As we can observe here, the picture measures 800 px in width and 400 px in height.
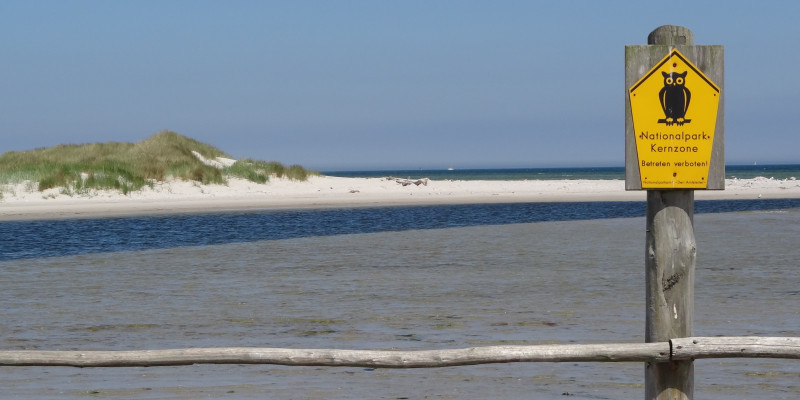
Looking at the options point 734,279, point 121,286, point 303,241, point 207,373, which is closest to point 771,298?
point 734,279

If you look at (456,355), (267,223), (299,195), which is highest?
(299,195)

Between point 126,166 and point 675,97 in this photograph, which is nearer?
point 675,97

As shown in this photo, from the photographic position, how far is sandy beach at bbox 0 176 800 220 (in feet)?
127

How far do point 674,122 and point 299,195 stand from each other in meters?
42.5

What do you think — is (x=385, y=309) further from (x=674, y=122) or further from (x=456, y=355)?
(x=674, y=122)

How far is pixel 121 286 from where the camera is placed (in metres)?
15.5

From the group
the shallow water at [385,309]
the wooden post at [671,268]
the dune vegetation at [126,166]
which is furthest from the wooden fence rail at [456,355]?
the dune vegetation at [126,166]

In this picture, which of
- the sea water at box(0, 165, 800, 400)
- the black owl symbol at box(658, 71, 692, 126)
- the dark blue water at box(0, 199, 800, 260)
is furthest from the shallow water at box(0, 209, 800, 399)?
the black owl symbol at box(658, 71, 692, 126)

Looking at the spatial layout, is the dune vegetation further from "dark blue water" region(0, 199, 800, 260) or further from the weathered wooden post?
the weathered wooden post

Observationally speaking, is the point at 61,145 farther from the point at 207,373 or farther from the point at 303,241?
the point at 207,373

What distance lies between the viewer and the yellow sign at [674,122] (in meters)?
5.29

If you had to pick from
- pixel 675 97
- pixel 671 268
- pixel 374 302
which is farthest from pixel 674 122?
pixel 374 302

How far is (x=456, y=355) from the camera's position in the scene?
573 cm

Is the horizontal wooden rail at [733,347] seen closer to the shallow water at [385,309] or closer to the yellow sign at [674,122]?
the yellow sign at [674,122]
